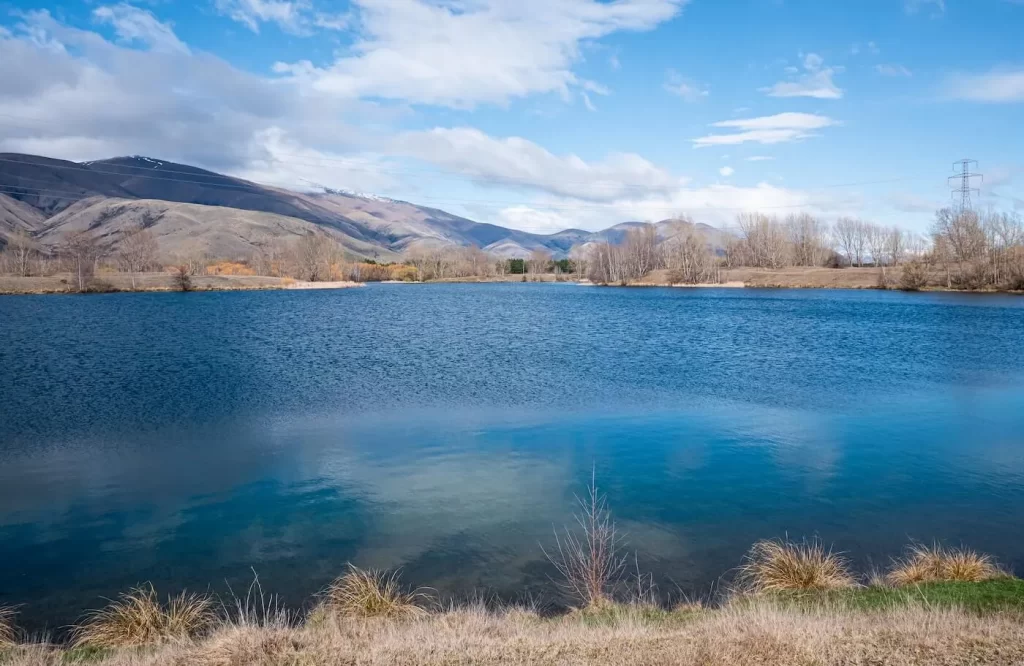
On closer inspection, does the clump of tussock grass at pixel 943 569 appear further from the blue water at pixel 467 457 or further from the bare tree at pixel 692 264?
the bare tree at pixel 692 264

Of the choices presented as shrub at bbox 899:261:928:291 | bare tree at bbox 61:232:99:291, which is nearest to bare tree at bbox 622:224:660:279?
shrub at bbox 899:261:928:291

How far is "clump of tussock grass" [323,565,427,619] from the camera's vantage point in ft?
30.2

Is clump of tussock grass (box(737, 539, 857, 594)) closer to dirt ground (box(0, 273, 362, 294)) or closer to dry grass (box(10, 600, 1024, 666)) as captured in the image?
dry grass (box(10, 600, 1024, 666))

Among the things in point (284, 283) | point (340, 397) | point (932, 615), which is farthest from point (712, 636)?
point (284, 283)

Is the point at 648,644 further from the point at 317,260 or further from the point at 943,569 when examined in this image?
the point at 317,260

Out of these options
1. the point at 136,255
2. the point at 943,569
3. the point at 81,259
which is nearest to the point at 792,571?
the point at 943,569

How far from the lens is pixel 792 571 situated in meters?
10.2

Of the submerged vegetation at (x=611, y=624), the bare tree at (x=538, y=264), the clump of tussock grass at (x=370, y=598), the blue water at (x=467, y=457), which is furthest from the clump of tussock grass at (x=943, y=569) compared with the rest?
the bare tree at (x=538, y=264)

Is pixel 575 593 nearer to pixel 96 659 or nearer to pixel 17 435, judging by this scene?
pixel 96 659

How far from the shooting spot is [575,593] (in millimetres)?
10266

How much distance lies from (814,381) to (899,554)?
56.6ft

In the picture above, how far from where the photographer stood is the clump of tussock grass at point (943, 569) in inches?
387

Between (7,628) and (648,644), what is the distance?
26.8 ft

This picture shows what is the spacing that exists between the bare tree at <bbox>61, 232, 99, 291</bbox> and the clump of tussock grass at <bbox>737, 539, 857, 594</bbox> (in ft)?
360
